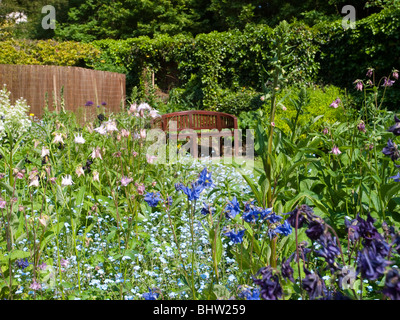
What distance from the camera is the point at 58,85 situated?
10.2m

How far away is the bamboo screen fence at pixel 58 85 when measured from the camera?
32.1 ft

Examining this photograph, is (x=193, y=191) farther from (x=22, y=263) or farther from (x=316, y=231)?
(x=22, y=263)

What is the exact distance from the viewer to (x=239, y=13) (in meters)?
16.1

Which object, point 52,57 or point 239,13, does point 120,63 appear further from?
point 239,13

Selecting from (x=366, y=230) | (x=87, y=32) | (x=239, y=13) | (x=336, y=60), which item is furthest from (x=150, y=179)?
(x=87, y=32)

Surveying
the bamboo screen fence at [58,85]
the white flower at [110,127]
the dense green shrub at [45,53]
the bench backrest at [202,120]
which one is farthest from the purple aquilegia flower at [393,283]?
the dense green shrub at [45,53]

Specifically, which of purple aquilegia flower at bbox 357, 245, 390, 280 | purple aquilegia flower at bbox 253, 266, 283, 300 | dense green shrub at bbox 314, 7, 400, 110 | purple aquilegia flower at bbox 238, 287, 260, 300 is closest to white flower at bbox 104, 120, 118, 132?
purple aquilegia flower at bbox 238, 287, 260, 300

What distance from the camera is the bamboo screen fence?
9773 millimetres

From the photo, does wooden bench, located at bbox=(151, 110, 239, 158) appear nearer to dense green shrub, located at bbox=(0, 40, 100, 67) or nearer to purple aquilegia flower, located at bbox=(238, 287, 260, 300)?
purple aquilegia flower, located at bbox=(238, 287, 260, 300)

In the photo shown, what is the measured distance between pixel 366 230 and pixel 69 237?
181 centimetres

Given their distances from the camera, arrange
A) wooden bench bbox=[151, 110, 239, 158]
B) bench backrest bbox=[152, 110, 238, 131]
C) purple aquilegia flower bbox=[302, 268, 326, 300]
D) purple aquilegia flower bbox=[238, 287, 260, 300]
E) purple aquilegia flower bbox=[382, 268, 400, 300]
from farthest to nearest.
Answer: bench backrest bbox=[152, 110, 238, 131] → wooden bench bbox=[151, 110, 239, 158] → purple aquilegia flower bbox=[238, 287, 260, 300] → purple aquilegia flower bbox=[302, 268, 326, 300] → purple aquilegia flower bbox=[382, 268, 400, 300]

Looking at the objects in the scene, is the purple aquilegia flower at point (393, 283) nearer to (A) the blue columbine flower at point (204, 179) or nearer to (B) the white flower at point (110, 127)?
(A) the blue columbine flower at point (204, 179)

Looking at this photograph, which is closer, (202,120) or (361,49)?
(202,120)

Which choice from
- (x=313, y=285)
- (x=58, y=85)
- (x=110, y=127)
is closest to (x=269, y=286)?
(x=313, y=285)
